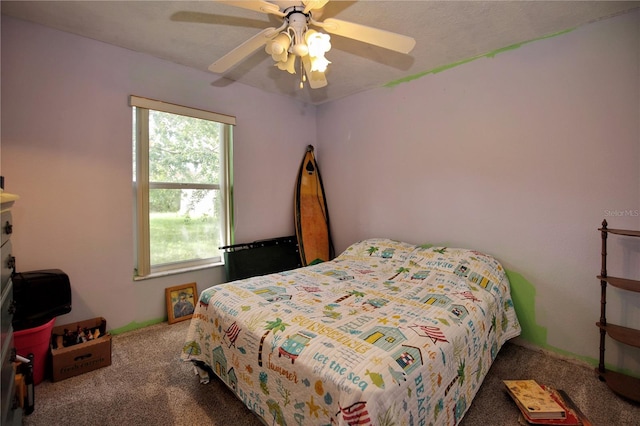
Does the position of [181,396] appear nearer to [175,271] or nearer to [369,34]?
[175,271]

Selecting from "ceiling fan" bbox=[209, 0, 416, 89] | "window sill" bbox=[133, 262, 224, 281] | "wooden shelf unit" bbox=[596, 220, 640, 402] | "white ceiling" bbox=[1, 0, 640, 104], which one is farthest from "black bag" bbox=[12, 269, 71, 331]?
"wooden shelf unit" bbox=[596, 220, 640, 402]

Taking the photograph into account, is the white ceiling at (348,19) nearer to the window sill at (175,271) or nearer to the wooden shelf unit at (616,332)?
the wooden shelf unit at (616,332)

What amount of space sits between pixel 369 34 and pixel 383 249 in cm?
184

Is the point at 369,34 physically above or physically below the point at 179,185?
above

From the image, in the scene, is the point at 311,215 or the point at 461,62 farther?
the point at 311,215

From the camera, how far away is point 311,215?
3576mm

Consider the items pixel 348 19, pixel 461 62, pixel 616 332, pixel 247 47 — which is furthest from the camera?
Answer: pixel 461 62

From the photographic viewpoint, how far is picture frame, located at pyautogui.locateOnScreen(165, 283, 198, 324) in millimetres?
2635

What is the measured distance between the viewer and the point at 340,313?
1577 mm

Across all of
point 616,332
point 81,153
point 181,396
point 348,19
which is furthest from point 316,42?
point 616,332

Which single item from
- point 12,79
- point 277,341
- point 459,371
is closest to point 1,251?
point 277,341

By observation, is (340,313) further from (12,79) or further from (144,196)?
(12,79)

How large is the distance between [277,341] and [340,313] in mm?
405

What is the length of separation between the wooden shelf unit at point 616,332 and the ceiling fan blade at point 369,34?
169cm
